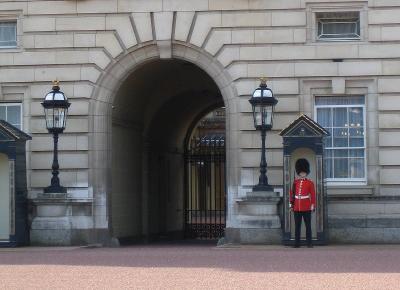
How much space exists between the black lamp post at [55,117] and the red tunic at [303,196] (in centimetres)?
455

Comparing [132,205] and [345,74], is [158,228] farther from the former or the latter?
[345,74]

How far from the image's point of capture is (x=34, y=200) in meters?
22.7

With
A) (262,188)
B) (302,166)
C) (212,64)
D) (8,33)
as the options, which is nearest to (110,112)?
(212,64)

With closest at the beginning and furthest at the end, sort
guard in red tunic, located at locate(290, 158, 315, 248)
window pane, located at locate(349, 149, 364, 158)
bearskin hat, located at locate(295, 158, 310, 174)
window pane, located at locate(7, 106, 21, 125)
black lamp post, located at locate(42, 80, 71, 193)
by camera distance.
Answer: guard in red tunic, located at locate(290, 158, 315, 248), bearskin hat, located at locate(295, 158, 310, 174), black lamp post, located at locate(42, 80, 71, 193), window pane, located at locate(349, 149, 364, 158), window pane, located at locate(7, 106, 21, 125)

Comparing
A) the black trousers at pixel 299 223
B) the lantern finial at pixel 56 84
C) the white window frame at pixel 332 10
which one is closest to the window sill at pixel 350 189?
the black trousers at pixel 299 223

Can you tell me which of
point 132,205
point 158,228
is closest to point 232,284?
point 132,205

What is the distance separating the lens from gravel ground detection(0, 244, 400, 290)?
1445 centimetres

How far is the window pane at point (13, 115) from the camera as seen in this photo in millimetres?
24062

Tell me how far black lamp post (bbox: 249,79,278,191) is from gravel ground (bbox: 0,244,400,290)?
1.51m

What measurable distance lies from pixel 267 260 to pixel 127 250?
4184 millimetres

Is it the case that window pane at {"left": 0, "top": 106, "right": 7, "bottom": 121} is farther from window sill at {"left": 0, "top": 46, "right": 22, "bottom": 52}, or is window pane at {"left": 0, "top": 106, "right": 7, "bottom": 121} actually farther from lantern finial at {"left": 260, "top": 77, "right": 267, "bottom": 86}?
lantern finial at {"left": 260, "top": 77, "right": 267, "bottom": 86}

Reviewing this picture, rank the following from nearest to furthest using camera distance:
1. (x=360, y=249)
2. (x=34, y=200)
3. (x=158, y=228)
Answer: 1. (x=360, y=249)
2. (x=34, y=200)
3. (x=158, y=228)

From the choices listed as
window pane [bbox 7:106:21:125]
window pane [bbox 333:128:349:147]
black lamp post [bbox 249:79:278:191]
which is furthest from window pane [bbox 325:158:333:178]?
window pane [bbox 7:106:21:125]

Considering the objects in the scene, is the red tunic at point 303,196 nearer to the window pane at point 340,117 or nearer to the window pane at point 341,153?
the window pane at point 341,153
